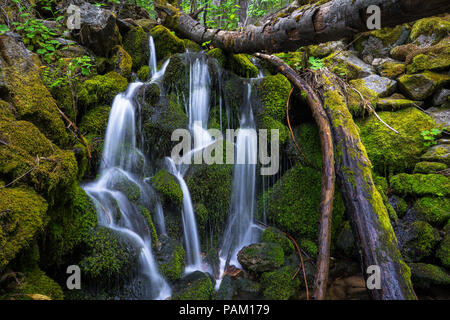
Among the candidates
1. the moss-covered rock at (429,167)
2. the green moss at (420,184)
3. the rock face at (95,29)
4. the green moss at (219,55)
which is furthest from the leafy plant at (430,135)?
the rock face at (95,29)

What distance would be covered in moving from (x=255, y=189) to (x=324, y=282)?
243cm

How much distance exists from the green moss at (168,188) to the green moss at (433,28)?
293 inches

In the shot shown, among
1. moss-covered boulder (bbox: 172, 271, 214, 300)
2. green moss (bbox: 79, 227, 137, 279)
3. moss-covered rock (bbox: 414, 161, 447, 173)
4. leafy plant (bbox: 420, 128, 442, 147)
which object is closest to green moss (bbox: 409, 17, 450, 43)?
leafy plant (bbox: 420, 128, 442, 147)

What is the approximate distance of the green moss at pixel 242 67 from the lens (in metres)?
6.17

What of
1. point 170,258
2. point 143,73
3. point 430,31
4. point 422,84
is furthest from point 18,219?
point 430,31

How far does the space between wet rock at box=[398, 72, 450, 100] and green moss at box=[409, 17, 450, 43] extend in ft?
5.41

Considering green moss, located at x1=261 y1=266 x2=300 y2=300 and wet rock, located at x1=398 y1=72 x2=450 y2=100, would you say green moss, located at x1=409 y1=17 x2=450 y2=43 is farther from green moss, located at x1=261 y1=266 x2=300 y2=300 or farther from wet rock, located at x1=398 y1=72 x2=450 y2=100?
green moss, located at x1=261 y1=266 x2=300 y2=300

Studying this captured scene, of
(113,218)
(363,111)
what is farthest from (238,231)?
(363,111)

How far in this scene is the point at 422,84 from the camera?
5.34 metres

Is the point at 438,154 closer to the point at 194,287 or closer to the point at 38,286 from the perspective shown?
the point at 194,287

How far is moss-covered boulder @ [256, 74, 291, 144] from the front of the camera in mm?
5099

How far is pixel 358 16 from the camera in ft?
9.39
